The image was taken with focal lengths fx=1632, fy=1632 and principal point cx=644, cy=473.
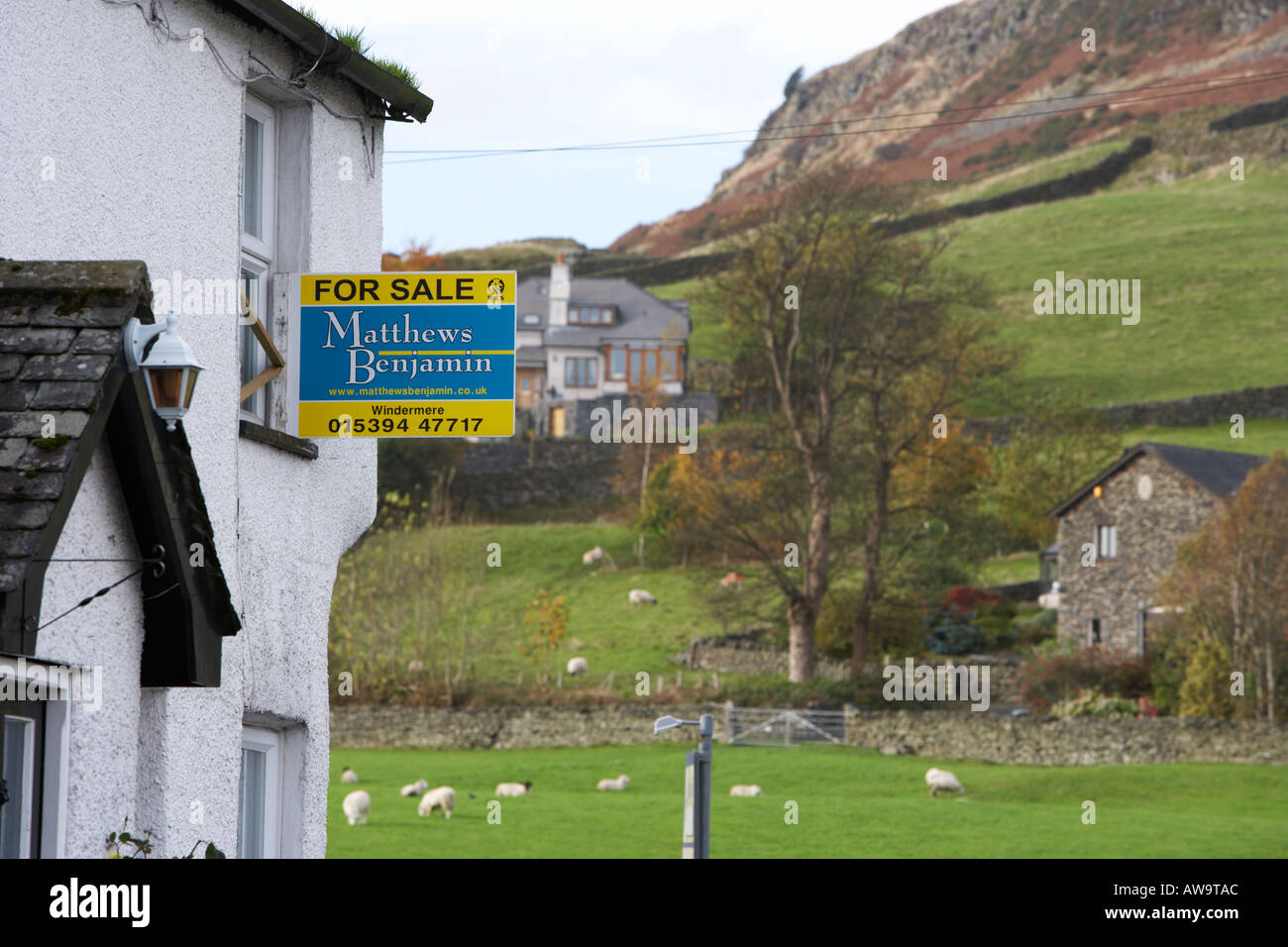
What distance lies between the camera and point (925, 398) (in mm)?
53469

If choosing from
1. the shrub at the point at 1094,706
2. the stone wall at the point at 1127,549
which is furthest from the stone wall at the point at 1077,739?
the stone wall at the point at 1127,549

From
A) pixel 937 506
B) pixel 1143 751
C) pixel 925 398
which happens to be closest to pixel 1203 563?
pixel 1143 751

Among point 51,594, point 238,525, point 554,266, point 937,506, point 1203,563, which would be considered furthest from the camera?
point 554,266

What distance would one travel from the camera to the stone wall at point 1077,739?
36.8 m

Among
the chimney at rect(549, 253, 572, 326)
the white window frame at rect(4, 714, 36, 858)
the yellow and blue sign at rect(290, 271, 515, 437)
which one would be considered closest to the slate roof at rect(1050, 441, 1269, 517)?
the yellow and blue sign at rect(290, 271, 515, 437)

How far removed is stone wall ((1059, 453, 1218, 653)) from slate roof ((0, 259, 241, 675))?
4509cm

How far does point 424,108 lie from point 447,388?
7.89 ft

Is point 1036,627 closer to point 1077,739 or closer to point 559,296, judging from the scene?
point 1077,739

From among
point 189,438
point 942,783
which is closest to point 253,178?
point 189,438

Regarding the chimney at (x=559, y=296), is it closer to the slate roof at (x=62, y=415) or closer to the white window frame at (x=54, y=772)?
the slate roof at (x=62, y=415)

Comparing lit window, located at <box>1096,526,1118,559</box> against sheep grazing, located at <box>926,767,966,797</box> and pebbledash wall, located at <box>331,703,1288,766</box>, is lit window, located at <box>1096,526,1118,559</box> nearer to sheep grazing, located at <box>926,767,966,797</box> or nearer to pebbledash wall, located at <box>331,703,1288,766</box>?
pebbledash wall, located at <box>331,703,1288,766</box>
